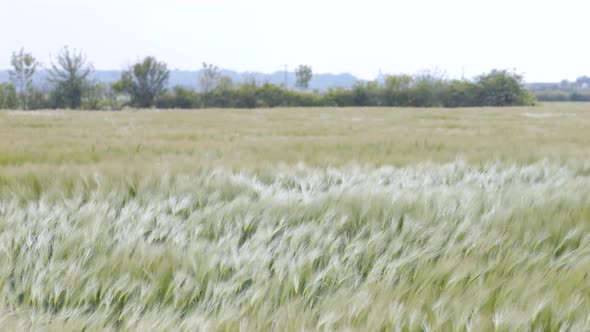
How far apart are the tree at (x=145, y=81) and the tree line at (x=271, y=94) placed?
0.06 m

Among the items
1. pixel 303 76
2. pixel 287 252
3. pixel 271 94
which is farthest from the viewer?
pixel 303 76

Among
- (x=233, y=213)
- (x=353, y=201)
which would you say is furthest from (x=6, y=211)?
(x=353, y=201)

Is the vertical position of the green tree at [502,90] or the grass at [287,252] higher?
the green tree at [502,90]

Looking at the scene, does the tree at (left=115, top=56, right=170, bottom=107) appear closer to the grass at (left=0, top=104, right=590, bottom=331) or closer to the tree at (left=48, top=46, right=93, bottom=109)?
the tree at (left=48, top=46, right=93, bottom=109)

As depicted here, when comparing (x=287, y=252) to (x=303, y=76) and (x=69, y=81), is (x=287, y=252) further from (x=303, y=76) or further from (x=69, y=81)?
(x=303, y=76)

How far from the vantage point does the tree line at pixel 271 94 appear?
2539 cm

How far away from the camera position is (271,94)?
25.3 meters

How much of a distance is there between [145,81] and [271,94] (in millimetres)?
8789

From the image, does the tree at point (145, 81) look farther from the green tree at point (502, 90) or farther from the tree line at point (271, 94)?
the green tree at point (502, 90)

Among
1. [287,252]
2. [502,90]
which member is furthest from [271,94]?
[287,252]

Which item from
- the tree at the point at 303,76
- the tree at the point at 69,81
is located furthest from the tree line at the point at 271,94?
the tree at the point at 303,76

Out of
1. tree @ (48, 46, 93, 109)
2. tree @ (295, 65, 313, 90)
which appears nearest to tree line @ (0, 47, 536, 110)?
tree @ (48, 46, 93, 109)

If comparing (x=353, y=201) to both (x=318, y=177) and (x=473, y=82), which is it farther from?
(x=473, y=82)

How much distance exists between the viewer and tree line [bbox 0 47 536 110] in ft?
83.3
